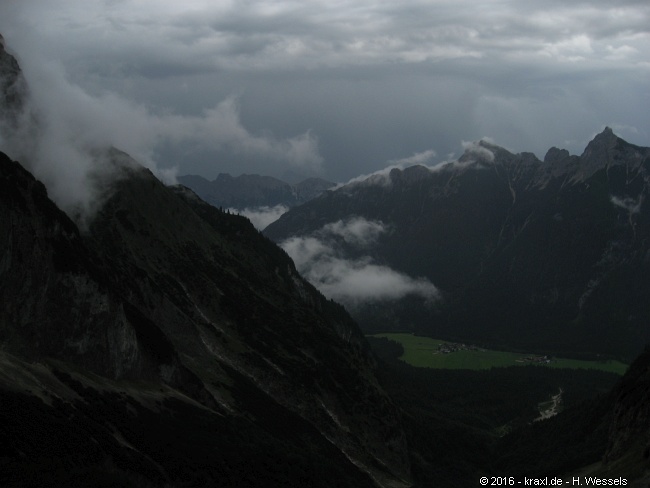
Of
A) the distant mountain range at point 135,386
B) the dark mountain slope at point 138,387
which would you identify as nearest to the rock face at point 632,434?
the distant mountain range at point 135,386

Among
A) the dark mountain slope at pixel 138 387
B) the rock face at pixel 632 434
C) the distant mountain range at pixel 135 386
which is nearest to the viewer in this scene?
the distant mountain range at pixel 135 386

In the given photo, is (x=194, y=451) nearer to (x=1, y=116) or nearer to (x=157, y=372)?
(x=157, y=372)

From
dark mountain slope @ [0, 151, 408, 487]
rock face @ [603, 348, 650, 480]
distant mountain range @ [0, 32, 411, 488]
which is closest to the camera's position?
distant mountain range @ [0, 32, 411, 488]

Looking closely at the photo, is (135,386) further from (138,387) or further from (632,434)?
(632,434)

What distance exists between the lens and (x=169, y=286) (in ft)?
630

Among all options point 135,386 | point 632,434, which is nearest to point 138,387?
point 135,386

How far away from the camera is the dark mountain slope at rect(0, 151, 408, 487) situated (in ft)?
329

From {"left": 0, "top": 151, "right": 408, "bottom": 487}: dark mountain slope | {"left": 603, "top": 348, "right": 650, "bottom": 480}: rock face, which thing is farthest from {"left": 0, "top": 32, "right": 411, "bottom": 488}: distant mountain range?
{"left": 603, "top": 348, "right": 650, "bottom": 480}: rock face

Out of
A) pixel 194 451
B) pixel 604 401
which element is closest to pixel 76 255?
pixel 194 451

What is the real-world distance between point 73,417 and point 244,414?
5610 cm

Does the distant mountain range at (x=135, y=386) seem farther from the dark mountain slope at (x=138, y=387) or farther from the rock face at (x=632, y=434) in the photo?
the rock face at (x=632, y=434)

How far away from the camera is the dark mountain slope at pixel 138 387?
100 meters

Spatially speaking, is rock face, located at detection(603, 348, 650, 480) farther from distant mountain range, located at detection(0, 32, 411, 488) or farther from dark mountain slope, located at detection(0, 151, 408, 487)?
dark mountain slope, located at detection(0, 151, 408, 487)

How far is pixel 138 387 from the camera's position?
13875 cm
